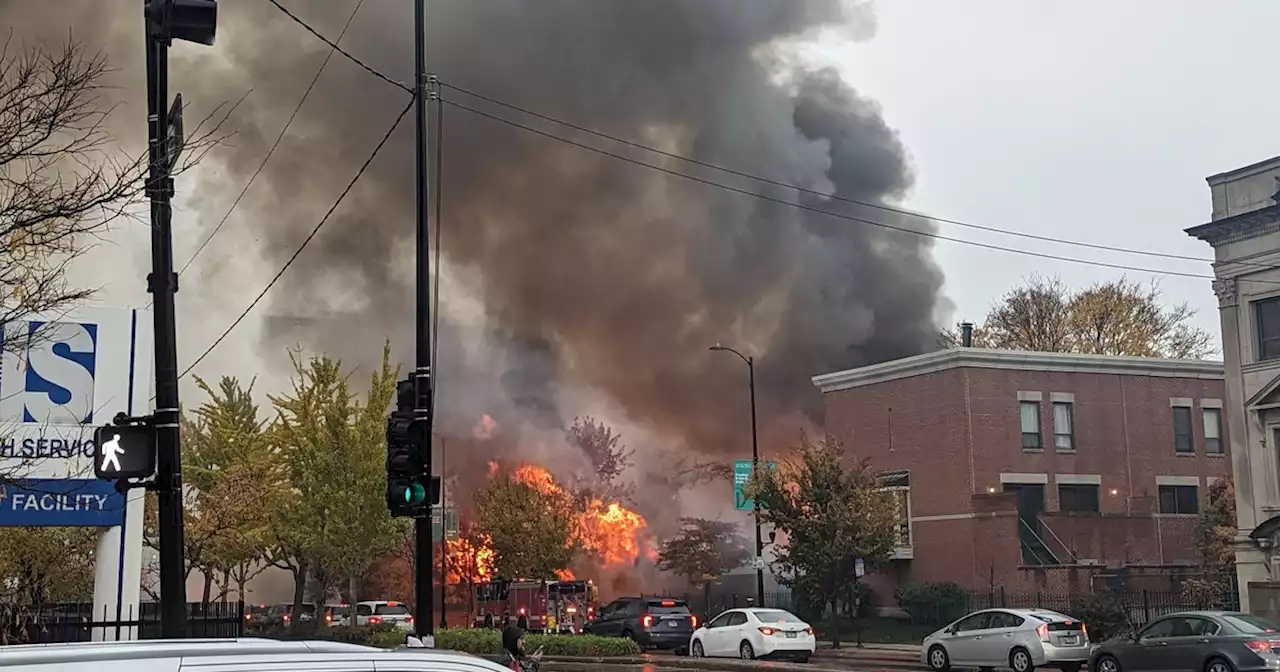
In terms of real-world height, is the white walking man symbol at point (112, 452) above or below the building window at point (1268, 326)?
below

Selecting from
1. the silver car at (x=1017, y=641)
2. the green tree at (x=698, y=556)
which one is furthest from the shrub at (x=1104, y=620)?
the green tree at (x=698, y=556)

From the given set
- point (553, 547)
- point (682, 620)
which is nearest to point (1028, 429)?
point (682, 620)

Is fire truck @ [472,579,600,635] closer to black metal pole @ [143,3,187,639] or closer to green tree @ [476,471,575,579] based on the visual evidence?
green tree @ [476,471,575,579]

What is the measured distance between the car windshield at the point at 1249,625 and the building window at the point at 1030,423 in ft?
78.9

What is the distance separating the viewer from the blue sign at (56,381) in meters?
17.1

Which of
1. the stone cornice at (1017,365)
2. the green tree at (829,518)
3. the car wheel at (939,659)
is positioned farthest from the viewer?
the stone cornice at (1017,365)

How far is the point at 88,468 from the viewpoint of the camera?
17125 mm

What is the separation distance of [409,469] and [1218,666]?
14.3m

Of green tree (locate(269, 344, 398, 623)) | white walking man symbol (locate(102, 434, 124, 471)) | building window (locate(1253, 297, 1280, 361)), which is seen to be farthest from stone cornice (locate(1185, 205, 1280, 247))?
white walking man symbol (locate(102, 434, 124, 471))

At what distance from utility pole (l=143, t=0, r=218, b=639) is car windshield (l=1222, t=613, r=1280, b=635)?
56.3ft

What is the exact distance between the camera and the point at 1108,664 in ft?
76.3

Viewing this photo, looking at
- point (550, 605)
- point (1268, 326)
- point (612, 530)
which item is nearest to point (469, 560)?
point (612, 530)

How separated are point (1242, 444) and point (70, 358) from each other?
3014 cm

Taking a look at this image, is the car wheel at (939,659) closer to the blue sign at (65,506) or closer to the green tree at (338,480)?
the green tree at (338,480)
